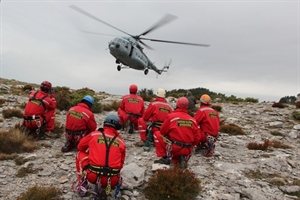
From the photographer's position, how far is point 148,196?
6.55 metres

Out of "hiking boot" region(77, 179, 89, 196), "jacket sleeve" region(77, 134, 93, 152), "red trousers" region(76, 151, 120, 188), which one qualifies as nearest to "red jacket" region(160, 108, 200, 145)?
"red trousers" region(76, 151, 120, 188)

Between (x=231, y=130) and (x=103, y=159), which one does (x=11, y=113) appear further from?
(x=231, y=130)

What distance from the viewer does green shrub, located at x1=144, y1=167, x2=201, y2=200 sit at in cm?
645

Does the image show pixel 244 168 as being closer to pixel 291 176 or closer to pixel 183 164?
pixel 291 176

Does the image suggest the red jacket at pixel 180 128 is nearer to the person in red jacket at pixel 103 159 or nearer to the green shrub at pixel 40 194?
the person in red jacket at pixel 103 159

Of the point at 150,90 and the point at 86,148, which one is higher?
the point at 150,90

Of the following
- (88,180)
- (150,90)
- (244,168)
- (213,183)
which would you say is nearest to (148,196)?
(88,180)

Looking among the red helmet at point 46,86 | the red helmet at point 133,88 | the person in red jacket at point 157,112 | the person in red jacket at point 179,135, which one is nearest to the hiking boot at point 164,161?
the person in red jacket at point 179,135

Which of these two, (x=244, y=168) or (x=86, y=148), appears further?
(x=244, y=168)

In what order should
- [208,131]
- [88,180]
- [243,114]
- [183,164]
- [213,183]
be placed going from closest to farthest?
[88,180], [213,183], [183,164], [208,131], [243,114]

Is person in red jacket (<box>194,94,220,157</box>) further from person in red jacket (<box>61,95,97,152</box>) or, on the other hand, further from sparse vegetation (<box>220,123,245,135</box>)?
sparse vegetation (<box>220,123,245,135</box>)

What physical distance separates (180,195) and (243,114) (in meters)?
13.5

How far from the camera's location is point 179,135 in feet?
26.0

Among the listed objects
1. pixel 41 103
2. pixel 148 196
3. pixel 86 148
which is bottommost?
pixel 148 196
